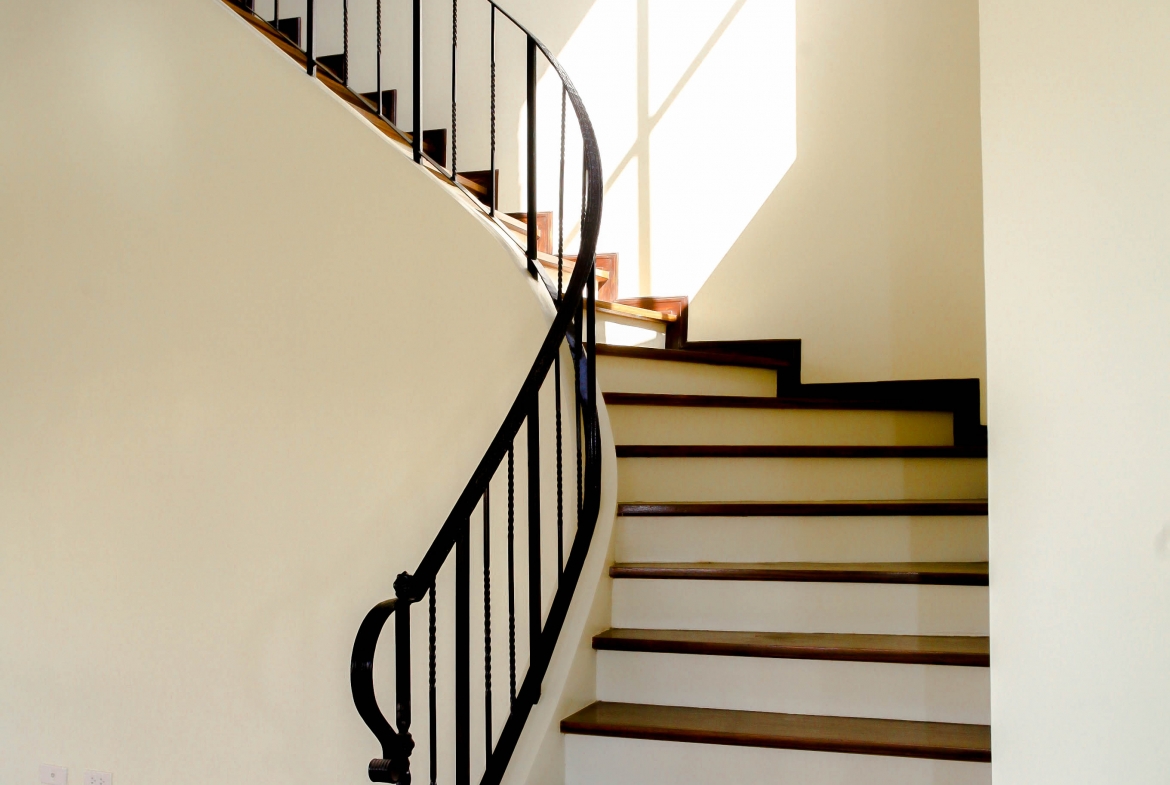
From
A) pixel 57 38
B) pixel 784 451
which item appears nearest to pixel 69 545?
pixel 57 38

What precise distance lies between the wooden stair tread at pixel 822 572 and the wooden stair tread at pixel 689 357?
2.63 feet

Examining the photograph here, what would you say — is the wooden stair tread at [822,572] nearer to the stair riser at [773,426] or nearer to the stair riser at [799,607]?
the stair riser at [799,607]

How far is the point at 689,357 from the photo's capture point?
3.27 metres

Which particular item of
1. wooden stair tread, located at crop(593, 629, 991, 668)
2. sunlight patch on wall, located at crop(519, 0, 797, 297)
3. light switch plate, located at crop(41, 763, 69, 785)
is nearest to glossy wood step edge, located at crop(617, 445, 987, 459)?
wooden stair tread, located at crop(593, 629, 991, 668)

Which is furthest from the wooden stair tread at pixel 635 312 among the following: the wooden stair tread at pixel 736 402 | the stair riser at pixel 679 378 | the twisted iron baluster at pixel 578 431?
the twisted iron baluster at pixel 578 431

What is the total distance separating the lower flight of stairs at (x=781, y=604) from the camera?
6.78ft

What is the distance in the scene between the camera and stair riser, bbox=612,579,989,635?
2346mm

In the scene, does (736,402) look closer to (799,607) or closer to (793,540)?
(793,540)

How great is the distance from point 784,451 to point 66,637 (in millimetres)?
2368

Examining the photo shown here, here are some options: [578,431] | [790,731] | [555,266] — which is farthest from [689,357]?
[790,731]

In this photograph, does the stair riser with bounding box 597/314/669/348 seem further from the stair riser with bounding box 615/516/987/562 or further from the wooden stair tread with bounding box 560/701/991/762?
the wooden stair tread with bounding box 560/701/991/762

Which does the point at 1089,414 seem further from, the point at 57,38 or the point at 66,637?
the point at 57,38

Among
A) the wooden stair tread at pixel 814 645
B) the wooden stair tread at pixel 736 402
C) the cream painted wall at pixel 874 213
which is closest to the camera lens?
the wooden stair tread at pixel 814 645

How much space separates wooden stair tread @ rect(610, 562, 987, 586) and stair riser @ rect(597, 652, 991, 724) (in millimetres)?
226
